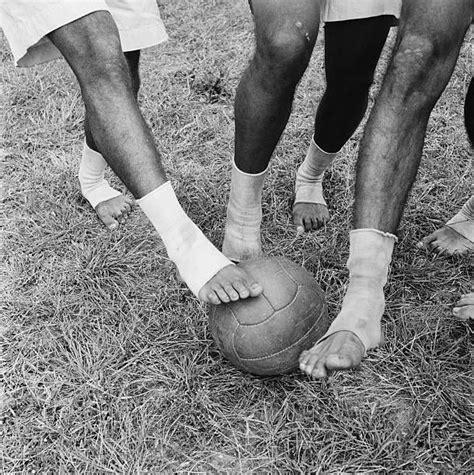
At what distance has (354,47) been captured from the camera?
2877mm

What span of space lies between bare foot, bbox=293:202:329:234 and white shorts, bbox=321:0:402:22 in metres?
1.13

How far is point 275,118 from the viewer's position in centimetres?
271

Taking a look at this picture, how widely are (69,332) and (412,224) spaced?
1.83 metres

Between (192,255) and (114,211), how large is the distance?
120 cm

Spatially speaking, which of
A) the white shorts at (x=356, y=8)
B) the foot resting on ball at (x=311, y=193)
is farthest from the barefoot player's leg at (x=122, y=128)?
the foot resting on ball at (x=311, y=193)

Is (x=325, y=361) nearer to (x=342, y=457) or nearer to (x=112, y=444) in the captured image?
(x=342, y=457)


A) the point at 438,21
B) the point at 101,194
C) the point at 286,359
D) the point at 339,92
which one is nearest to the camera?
the point at 438,21

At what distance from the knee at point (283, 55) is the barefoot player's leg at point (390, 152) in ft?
1.07

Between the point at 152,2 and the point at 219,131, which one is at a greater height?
the point at 152,2

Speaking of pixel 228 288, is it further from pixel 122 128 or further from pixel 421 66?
pixel 421 66

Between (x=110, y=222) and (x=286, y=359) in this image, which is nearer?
(x=286, y=359)

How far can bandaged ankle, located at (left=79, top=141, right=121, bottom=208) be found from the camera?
362cm

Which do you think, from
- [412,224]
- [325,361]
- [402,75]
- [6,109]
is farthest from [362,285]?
[6,109]

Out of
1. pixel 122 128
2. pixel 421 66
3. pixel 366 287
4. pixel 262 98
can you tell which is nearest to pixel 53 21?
pixel 122 128
